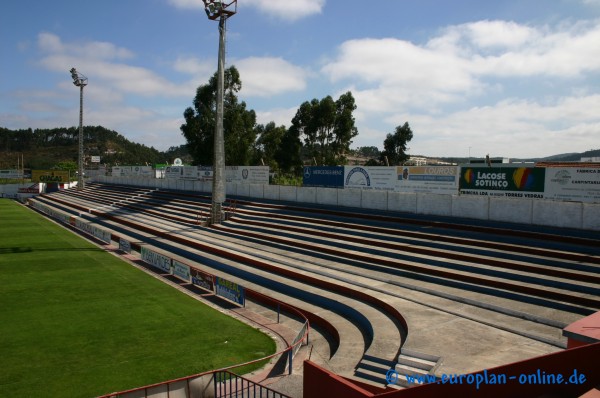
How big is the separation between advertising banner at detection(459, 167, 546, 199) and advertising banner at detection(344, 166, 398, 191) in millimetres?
4629

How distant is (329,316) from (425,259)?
5.75 meters

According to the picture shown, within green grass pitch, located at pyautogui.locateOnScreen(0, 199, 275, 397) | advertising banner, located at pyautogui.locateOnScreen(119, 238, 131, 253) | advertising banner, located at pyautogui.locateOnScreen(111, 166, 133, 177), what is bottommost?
green grass pitch, located at pyautogui.locateOnScreen(0, 199, 275, 397)

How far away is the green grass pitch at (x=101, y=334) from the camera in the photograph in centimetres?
1088

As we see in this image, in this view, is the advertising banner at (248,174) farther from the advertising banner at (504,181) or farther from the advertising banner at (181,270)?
the advertising banner at (504,181)

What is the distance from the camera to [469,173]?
22891mm

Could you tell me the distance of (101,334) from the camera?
13.8 meters

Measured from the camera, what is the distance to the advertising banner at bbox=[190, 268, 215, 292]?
1892 centimetres

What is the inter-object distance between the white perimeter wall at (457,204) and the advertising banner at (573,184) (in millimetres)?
367

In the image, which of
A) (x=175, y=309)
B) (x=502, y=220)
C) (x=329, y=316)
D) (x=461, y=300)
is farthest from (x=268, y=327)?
(x=502, y=220)

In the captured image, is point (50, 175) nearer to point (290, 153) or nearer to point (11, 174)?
point (11, 174)

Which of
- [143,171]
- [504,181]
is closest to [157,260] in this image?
[504,181]

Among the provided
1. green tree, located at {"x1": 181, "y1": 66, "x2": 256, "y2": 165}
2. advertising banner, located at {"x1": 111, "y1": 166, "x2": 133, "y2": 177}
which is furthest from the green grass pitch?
advertising banner, located at {"x1": 111, "y1": 166, "x2": 133, "y2": 177}

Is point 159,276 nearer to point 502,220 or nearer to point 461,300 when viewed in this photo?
point 461,300

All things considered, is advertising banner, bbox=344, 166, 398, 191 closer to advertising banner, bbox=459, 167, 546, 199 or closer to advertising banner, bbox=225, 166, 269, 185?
advertising banner, bbox=459, 167, 546, 199
